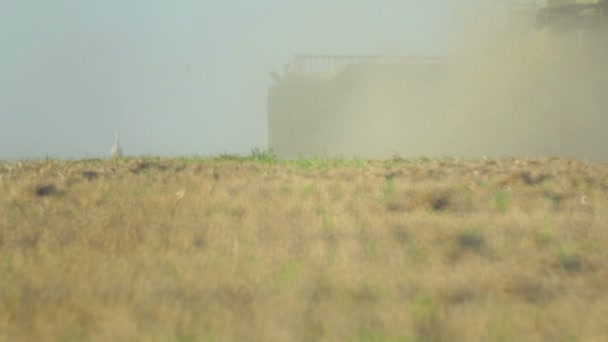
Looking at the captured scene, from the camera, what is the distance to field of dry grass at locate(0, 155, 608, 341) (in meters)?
4.12

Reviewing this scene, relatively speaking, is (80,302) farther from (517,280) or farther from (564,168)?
(564,168)

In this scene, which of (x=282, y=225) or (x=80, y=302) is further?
(x=282, y=225)

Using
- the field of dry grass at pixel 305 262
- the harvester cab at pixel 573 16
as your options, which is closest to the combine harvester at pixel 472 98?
the harvester cab at pixel 573 16

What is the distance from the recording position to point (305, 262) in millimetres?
5488

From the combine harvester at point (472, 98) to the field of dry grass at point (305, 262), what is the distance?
19678mm

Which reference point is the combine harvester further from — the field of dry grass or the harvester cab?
the field of dry grass

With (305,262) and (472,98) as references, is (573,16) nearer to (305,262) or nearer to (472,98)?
(472,98)

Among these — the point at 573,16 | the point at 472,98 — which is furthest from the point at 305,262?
the point at 472,98

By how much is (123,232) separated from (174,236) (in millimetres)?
382

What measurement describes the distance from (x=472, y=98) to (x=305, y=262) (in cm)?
2901

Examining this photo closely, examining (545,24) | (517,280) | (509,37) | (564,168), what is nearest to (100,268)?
(517,280)

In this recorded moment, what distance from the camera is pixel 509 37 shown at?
33062mm

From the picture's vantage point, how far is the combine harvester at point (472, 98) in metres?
29.1

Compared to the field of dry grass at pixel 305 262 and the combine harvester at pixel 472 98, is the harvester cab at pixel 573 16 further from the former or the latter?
the field of dry grass at pixel 305 262
